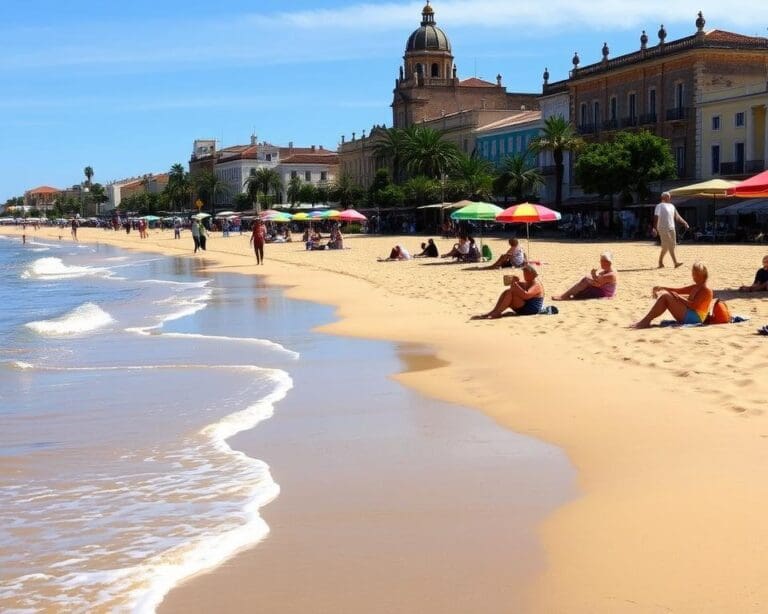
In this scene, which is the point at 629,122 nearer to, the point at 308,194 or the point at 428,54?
the point at 428,54

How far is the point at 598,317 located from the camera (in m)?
13.2

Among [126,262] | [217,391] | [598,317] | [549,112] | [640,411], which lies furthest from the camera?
[549,112]

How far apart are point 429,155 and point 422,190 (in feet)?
13.4

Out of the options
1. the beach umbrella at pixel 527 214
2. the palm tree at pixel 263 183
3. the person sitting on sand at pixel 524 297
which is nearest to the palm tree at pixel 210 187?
the palm tree at pixel 263 183

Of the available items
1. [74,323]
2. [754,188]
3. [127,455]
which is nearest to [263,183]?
[74,323]

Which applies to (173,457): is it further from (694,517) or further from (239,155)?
(239,155)

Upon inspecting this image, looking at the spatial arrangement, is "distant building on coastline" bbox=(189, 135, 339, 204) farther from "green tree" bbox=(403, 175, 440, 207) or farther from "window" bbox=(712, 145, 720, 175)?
"window" bbox=(712, 145, 720, 175)

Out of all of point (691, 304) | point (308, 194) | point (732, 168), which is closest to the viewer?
point (691, 304)

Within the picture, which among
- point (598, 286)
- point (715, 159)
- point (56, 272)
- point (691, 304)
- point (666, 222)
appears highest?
point (715, 159)

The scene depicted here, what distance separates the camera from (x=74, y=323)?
1672 cm

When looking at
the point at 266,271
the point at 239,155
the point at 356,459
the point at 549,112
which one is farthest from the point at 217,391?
the point at 239,155

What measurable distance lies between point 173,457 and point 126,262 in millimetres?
38888

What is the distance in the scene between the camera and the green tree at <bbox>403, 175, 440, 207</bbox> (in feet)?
211

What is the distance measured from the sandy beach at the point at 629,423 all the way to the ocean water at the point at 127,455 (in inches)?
22.0
